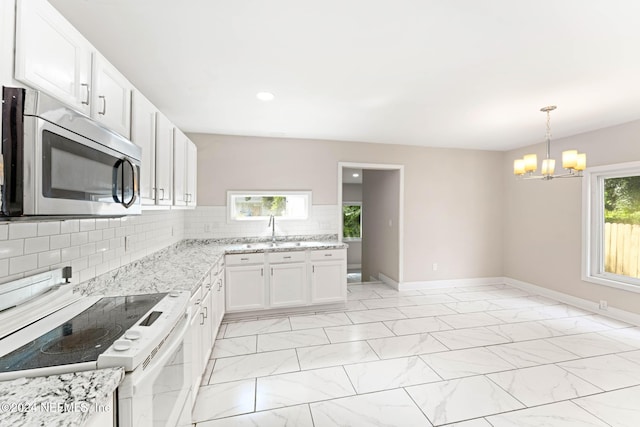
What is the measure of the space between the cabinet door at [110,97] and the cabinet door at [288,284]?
2276 mm

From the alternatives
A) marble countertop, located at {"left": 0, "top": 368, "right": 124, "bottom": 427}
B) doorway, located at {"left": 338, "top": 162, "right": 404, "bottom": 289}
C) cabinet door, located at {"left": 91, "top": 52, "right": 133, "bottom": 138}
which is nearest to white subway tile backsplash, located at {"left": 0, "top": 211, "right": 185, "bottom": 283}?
cabinet door, located at {"left": 91, "top": 52, "right": 133, "bottom": 138}

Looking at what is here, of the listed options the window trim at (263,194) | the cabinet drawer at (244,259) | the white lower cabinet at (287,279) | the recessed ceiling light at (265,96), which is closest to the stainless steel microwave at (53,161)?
the recessed ceiling light at (265,96)

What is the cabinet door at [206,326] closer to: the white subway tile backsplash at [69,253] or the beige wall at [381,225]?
the white subway tile backsplash at [69,253]

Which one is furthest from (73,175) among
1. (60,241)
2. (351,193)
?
(351,193)

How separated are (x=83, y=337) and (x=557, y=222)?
18.0ft

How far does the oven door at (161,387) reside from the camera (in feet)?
3.05

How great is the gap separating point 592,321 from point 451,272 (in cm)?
183

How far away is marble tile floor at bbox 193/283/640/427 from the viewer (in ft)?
6.23

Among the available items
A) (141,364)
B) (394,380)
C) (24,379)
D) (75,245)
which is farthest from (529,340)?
(75,245)

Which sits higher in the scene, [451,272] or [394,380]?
[451,272]

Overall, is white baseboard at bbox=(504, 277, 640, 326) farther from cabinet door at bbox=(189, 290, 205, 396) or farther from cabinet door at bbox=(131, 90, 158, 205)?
cabinet door at bbox=(131, 90, 158, 205)

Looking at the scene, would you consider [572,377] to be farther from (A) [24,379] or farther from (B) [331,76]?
(A) [24,379]

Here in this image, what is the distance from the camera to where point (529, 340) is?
295cm

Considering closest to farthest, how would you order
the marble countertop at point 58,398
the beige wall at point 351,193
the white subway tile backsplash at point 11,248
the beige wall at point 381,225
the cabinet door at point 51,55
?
the marble countertop at point 58,398, the cabinet door at point 51,55, the white subway tile backsplash at point 11,248, the beige wall at point 381,225, the beige wall at point 351,193
